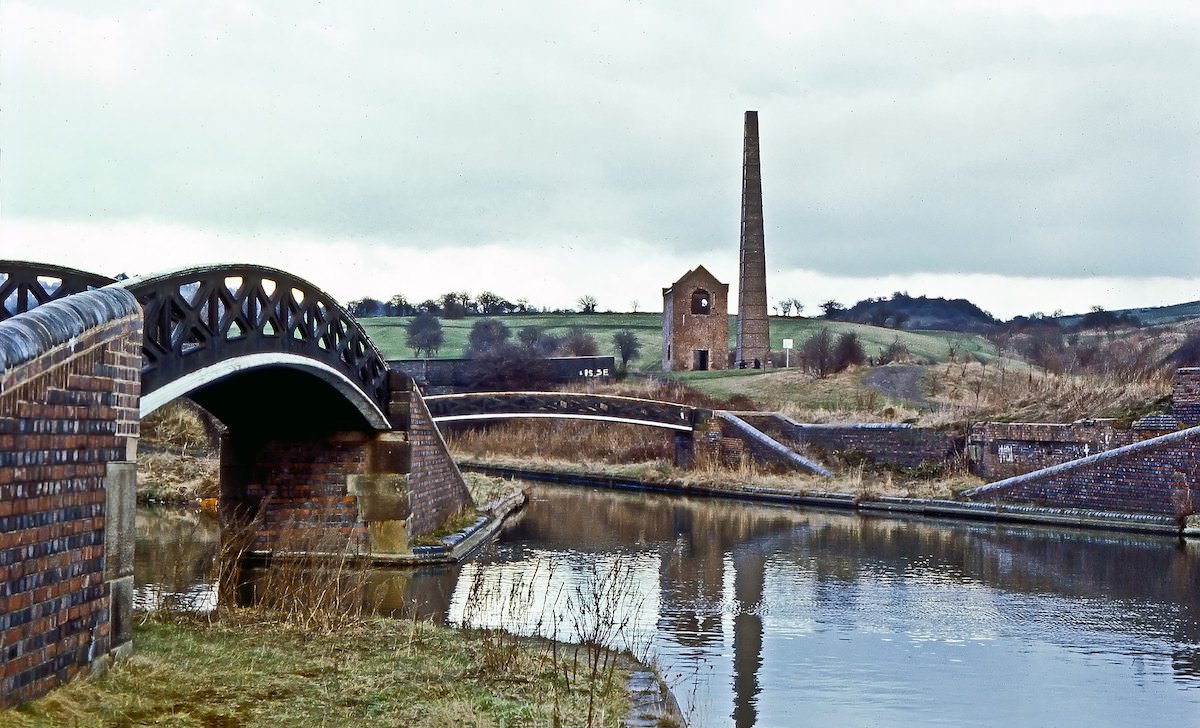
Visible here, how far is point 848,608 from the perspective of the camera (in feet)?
50.0

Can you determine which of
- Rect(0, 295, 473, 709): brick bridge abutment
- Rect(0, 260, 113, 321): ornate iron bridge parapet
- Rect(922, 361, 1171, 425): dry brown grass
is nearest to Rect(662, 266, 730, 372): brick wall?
Rect(922, 361, 1171, 425): dry brown grass

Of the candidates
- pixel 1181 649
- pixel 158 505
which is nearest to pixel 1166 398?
pixel 1181 649

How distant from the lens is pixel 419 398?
18.9m

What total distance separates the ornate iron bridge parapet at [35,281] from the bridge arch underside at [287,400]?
1.58m

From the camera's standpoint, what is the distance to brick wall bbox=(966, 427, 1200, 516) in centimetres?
2344

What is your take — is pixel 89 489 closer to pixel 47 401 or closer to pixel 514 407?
pixel 47 401

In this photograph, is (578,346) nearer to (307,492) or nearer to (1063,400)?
(1063,400)

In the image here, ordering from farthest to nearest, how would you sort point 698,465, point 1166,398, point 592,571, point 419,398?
point 698,465
point 1166,398
point 419,398
point 592,571

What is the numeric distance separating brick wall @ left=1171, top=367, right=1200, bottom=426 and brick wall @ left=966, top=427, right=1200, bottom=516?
1.89 m

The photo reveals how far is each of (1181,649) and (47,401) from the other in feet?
35.9

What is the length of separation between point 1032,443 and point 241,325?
19.7 metres

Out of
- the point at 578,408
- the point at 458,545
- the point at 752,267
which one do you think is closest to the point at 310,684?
the point at 458,545

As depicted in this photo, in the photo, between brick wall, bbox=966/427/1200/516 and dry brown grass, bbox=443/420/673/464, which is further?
dry brown grass, bbox=443/420/673/464

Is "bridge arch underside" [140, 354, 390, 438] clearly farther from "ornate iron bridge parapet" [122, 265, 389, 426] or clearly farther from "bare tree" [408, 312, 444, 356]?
"bare tree" [408, 312, 444, 356]
